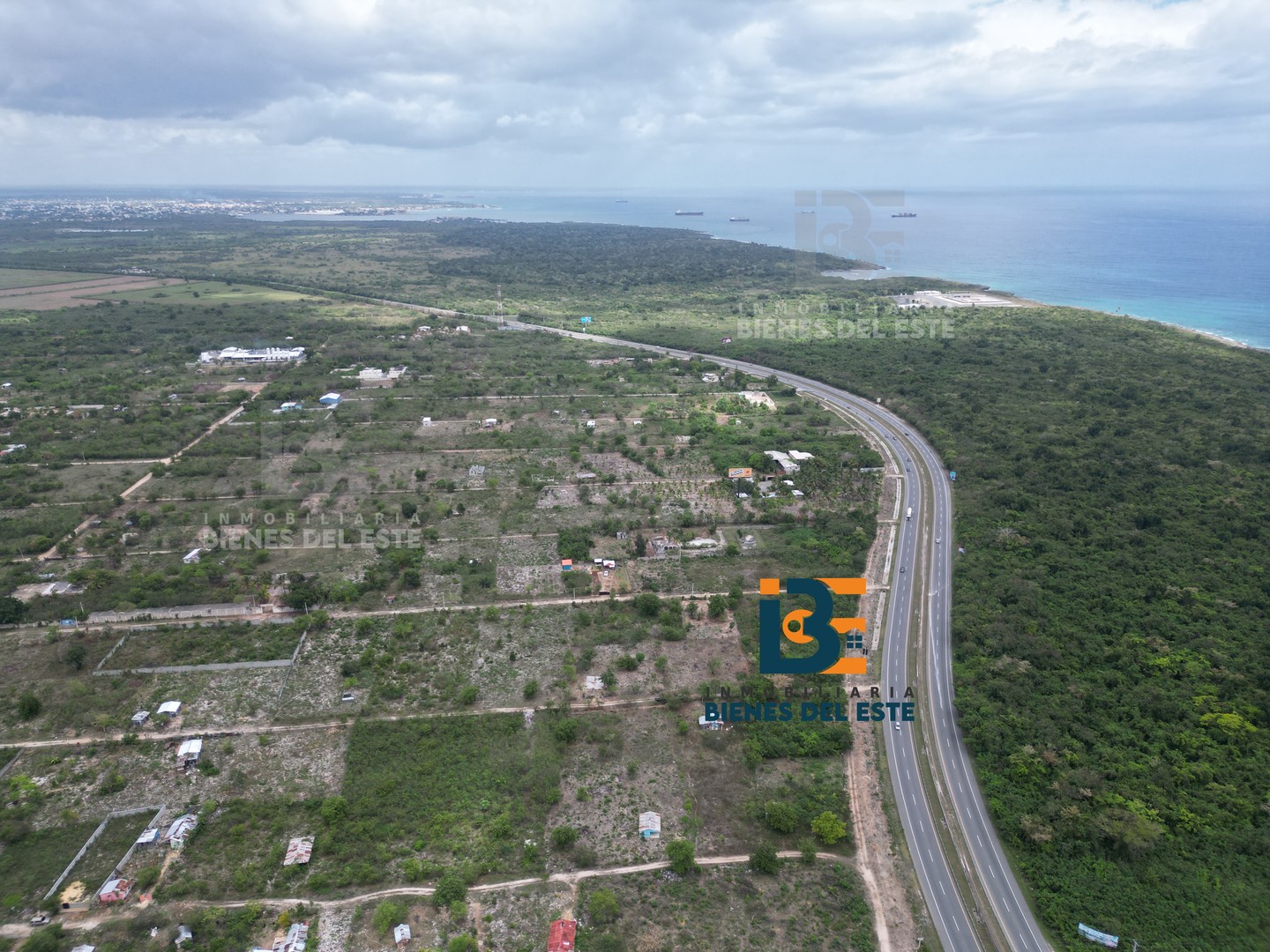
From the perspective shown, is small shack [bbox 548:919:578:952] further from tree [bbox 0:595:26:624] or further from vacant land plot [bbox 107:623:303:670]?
tree [bbox 0:595:26:624]

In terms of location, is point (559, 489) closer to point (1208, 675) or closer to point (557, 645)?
point (557, 645)

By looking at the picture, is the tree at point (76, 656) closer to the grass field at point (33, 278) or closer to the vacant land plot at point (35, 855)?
the vacant land plot at point (35, 855)

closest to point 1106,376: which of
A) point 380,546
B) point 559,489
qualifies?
point 559,489

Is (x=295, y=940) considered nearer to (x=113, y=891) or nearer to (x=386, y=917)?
(x=386, y=917)

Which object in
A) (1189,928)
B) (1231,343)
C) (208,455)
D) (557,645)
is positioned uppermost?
(1231,343)

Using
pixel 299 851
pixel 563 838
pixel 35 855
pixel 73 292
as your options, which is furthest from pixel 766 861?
pixel 73 292

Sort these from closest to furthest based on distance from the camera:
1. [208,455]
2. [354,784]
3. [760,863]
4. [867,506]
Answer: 1. [760,863]
2. [354,784]
3. [867,506]
4. [208,455]

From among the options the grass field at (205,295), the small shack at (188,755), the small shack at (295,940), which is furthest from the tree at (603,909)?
the grass field at (205,295)

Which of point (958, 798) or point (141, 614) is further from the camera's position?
point (141, 614)

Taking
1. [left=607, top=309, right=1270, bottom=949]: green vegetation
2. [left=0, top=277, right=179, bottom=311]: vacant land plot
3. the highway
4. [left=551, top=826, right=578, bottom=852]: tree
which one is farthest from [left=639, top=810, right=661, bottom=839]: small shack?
[left=0, top=277, right=179, bottom=311]: vacant land plot
